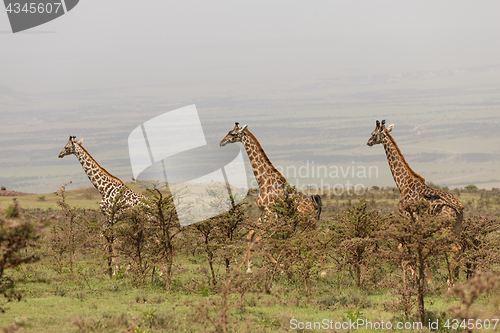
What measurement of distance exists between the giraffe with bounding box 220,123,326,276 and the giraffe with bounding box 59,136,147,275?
12.9ft

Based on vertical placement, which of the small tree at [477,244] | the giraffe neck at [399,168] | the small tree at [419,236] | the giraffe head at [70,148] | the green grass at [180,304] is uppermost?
the giraffe head at [70,148]

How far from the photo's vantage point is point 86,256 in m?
23.4

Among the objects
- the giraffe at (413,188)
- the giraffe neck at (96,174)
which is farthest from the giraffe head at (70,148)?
the giraffe at (413,188)

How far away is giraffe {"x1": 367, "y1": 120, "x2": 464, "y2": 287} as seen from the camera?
15.0m

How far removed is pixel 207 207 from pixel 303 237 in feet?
11.8

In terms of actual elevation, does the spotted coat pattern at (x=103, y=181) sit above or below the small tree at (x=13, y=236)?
above

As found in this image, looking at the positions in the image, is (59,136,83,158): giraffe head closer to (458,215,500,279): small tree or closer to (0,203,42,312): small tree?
(0,203,42,312): small tree

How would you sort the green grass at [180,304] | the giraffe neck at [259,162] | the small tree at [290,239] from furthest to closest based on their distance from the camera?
the giraffe neck at [259,162] → the small tree at [290,239] → the green grass at [180,304]

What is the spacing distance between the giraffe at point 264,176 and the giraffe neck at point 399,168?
2.76m

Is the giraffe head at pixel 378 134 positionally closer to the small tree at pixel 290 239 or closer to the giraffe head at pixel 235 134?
A: the small tree at pixel 290 239

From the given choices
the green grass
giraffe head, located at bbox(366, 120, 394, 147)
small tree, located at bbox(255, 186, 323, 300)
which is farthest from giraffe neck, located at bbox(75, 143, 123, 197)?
giraffe head, located at bbox(366, 120, 394, 147)

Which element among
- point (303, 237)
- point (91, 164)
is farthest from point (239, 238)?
point (91, 164)

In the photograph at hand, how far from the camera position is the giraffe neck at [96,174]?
63.5ft

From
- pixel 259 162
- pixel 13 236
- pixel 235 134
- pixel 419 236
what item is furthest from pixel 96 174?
pixel 419 236
